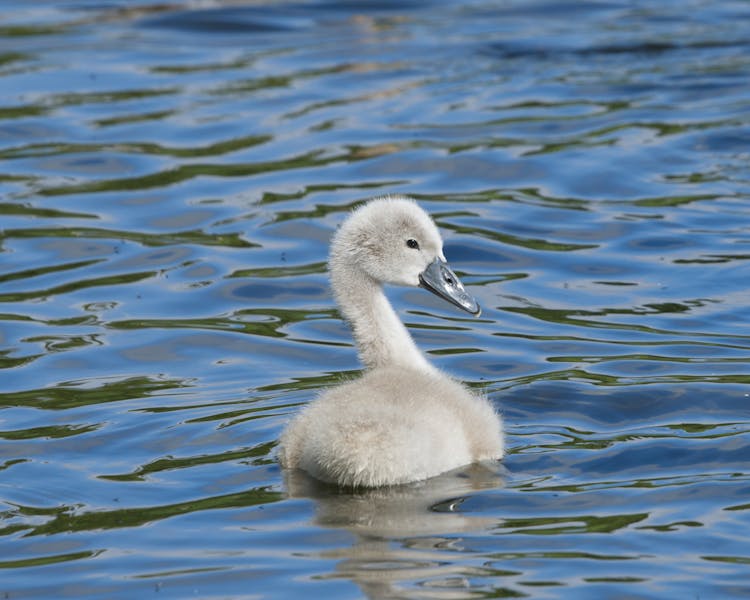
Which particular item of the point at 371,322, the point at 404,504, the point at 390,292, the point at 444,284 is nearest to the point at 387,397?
the point at 404,504

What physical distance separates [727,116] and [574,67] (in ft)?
8.07

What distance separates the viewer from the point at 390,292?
36.2ft

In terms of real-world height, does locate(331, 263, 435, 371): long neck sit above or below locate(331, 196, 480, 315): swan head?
below

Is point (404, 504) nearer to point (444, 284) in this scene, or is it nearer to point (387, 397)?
point (387, 397)

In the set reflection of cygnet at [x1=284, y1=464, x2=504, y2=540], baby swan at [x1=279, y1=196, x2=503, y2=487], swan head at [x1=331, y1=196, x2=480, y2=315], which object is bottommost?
reflection of cygnet at [x1=284, y1=464, x2=504, y2=540]

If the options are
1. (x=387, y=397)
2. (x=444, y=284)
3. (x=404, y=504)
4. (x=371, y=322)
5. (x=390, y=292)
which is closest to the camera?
(x=404, y=504)

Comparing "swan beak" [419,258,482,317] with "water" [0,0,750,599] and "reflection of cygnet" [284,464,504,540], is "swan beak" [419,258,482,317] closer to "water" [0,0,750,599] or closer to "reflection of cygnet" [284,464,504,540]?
"water" [0,0,750,599]

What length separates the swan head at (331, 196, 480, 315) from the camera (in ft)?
26.2

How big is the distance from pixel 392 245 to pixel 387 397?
107cm

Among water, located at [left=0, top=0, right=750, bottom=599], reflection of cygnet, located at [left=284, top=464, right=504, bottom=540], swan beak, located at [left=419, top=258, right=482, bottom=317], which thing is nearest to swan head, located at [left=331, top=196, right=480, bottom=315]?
swan beak, located at [left=419, top=258, right=482, bottom=317]

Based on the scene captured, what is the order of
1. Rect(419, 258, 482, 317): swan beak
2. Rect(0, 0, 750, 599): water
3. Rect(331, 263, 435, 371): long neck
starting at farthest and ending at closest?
Rect(419, 258, 482, 317): swan beak, Rect(331, 263, 435, 371): long neck, Rect(0, 0, 750, 599): water

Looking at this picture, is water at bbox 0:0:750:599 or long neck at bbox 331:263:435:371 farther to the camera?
long neck at bbox 331:263:435:371

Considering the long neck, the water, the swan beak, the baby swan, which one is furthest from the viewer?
the swan beak

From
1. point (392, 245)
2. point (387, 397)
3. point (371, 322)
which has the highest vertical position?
point (392, 245)
